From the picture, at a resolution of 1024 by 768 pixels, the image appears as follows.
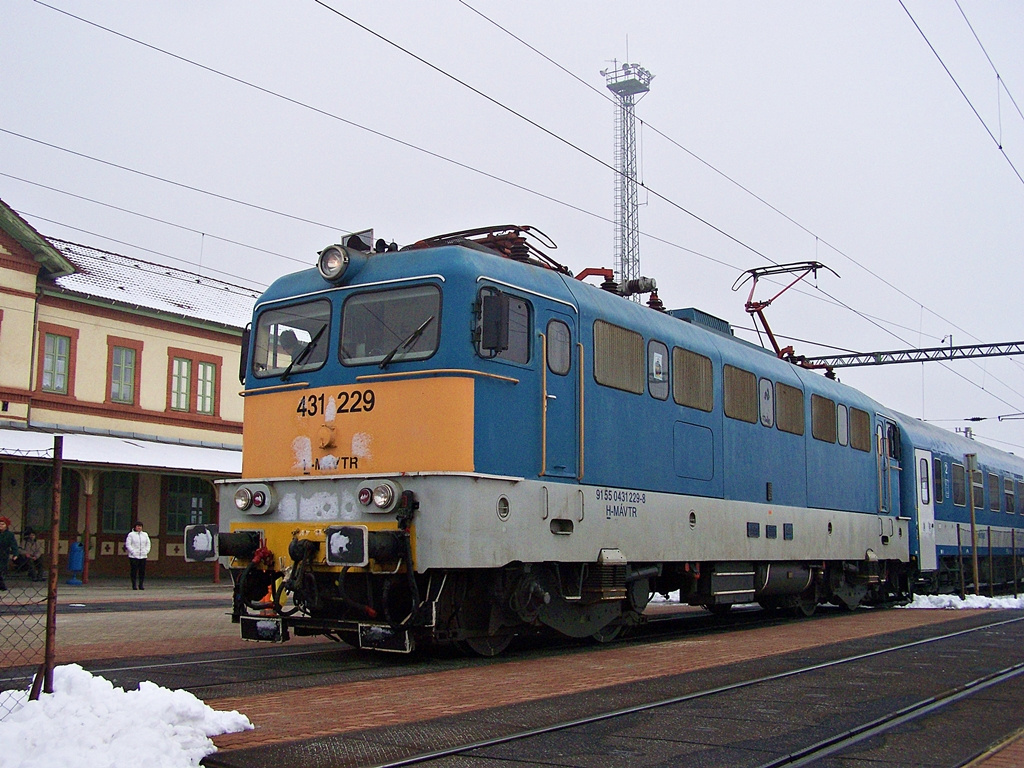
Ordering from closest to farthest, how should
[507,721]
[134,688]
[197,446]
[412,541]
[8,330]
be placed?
1. [507,721]
2. [134,688]
3. [412,541]
4. [8,330]
5. [197,446]

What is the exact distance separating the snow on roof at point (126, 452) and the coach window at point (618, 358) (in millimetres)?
16213

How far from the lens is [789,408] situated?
16.4 metres

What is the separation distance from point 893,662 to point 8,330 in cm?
2326

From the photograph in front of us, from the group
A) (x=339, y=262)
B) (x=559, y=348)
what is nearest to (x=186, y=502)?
(x=339, y=262)

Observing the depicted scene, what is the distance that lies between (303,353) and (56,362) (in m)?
19.7

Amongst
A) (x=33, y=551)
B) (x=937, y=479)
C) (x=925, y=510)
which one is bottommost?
(x=33, y=551)

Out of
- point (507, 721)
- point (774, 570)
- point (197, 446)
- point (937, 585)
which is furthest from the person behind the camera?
point (197, 446)

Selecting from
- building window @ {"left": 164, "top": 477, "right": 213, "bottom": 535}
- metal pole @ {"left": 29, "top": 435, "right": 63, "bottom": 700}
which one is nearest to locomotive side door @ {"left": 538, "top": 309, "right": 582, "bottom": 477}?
metal pole @ {"left": 29, "top": 435, "right": 63, "bottom": 700}

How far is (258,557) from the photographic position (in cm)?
1034

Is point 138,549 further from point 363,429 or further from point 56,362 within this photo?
point 363,429

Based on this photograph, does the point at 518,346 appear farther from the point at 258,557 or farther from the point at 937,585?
the point at 937,585

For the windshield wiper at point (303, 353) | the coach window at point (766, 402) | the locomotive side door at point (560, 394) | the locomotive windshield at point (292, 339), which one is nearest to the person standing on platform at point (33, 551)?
the locomotive windshield at point (292, 339)

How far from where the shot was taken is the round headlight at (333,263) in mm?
10750

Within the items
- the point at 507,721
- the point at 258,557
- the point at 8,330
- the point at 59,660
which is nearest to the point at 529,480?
the point at 258,557
